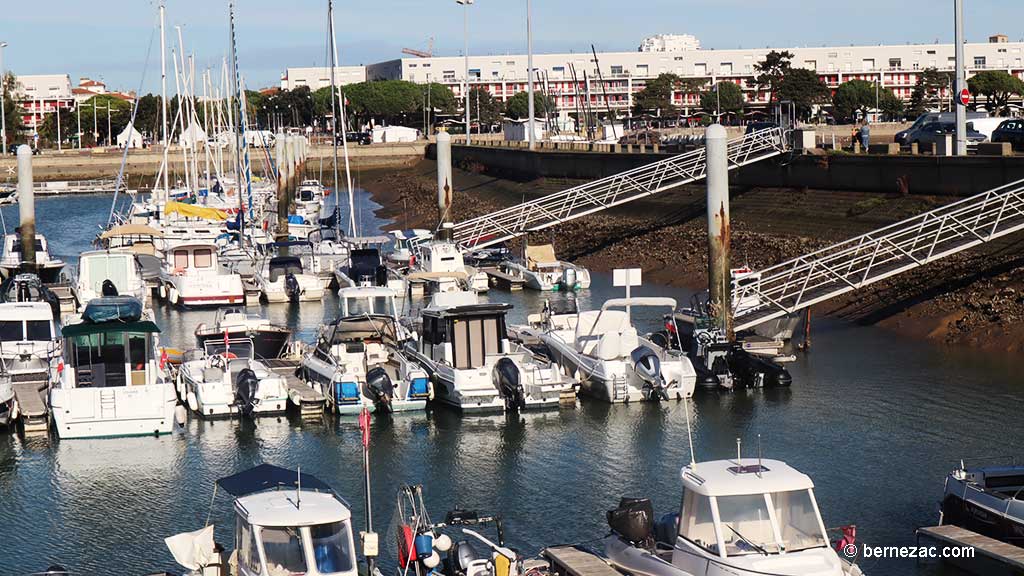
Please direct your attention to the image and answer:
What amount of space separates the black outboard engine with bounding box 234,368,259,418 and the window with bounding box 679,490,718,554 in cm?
1633

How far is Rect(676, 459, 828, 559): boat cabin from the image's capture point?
1847 cm

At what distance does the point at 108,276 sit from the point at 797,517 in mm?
38929

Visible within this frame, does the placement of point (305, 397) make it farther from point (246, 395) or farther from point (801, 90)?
point (801, 90)

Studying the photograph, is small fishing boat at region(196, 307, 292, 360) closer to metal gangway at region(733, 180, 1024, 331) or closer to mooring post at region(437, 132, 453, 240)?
metal gangway at region(733, 180, 1024, 331)

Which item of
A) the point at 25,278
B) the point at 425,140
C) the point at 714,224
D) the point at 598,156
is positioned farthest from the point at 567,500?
the point at 425,140

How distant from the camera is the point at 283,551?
727 inches

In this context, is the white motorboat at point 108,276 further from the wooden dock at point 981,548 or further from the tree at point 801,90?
the tree at point 801,90

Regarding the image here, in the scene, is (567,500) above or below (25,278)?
below

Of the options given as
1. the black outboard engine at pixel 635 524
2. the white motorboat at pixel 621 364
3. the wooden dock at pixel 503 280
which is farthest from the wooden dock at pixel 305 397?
the wooden dock at pixel 503 280

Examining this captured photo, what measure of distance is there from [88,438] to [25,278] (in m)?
19.8

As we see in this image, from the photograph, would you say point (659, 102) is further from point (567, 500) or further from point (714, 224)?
point (567, 500)

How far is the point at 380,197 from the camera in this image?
118 meters

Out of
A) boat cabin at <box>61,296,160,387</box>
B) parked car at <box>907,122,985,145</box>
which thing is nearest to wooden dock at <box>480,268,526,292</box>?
parked car at <box>907,122,985,145</box>

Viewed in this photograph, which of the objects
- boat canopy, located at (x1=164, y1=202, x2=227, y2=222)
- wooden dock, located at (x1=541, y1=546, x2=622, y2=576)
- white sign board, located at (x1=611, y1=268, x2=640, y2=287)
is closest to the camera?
wooden dock, located at (x1=541, y1=546, x2=622, y2=576)
